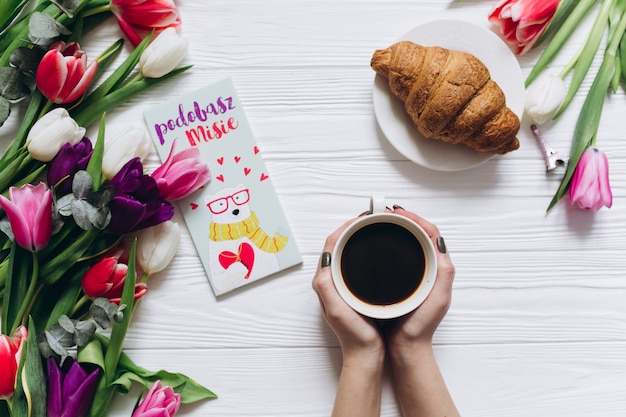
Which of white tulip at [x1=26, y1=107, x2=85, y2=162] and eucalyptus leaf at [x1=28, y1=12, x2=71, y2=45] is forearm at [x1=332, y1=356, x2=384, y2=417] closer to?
white tulip at [x1=26, y1=107, x2=85, y2=162]

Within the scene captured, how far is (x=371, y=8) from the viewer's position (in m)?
0.90

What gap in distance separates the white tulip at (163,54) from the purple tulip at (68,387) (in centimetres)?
42

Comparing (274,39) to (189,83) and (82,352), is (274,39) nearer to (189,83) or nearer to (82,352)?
(189,83)

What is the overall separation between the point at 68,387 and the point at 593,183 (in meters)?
0.79

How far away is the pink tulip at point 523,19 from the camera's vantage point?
2.76 feet

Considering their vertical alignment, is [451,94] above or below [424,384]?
above

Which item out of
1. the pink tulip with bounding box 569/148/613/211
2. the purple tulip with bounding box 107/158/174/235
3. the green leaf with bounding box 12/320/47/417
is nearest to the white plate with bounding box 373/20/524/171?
the pink tulip with bounding box 569/148/613/211

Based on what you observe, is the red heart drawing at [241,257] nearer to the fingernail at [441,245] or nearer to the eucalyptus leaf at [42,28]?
the fingernail at [441,245]

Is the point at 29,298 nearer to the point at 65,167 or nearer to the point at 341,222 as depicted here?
the point at 65,167

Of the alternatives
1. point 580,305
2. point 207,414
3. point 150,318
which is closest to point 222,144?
point 150,318

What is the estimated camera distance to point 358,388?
0.82 meters

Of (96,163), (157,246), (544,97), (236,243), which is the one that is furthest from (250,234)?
(544,97)

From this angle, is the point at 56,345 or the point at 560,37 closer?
the point at 56,345

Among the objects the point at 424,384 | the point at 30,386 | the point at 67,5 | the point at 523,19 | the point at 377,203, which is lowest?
the point at 424,384
